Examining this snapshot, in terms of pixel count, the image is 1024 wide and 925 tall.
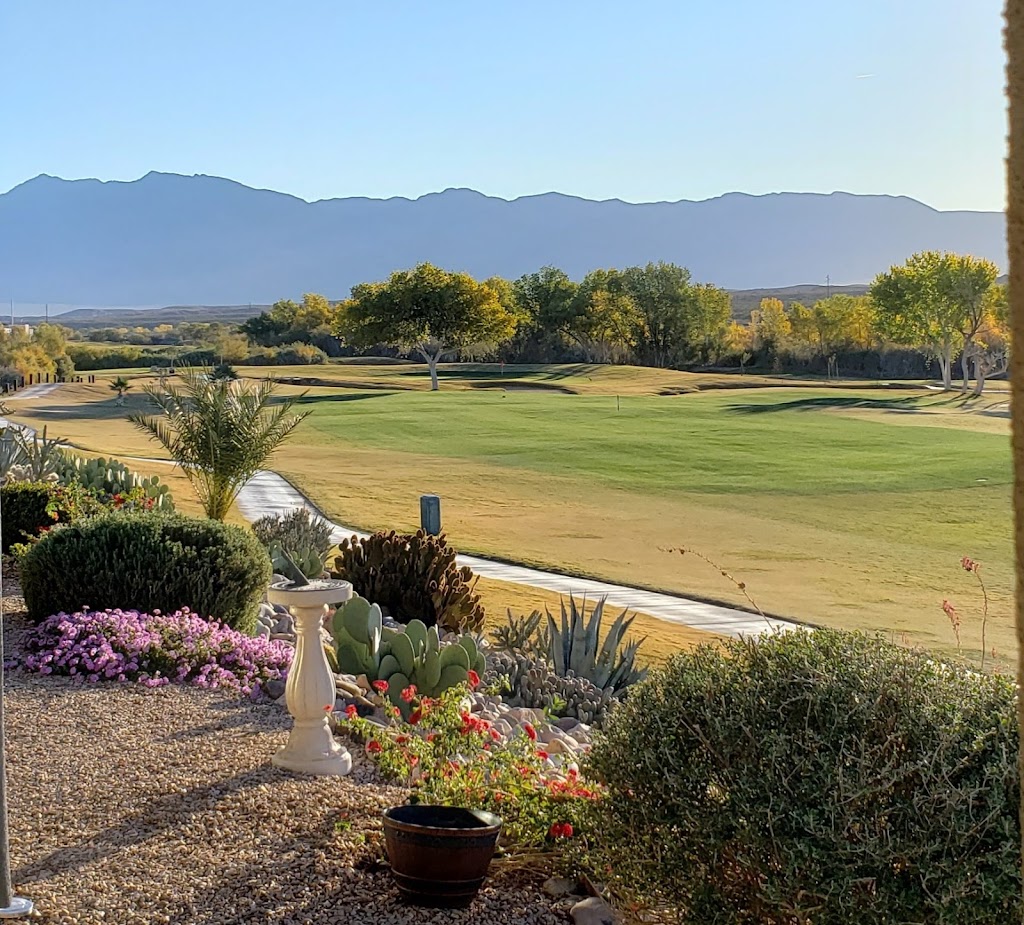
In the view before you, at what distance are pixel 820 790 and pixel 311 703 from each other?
2.82 metres

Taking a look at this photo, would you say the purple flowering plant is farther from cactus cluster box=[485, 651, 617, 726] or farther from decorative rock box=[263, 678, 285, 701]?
cactus cluster box=[485, 651, 617, 726]

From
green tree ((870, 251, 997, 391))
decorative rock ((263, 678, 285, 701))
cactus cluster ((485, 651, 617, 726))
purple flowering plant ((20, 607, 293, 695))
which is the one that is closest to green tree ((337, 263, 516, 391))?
green tree ((870, 251, 997, 391))

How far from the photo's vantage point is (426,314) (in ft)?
252

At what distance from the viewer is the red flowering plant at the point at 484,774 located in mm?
4734

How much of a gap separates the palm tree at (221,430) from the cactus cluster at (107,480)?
0.55m

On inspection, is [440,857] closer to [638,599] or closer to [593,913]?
[593,913]

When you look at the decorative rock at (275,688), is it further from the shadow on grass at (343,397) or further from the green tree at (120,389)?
the shadow on grass at (343,397)

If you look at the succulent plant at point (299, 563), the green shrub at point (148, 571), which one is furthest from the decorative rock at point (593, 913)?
the succulent plant at point (299, 563)

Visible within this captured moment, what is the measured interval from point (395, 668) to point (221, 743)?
1679mm

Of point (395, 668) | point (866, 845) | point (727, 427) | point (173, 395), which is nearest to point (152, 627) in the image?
point (395, 668)

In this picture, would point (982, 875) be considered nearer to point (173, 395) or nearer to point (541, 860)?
point (541, 860)

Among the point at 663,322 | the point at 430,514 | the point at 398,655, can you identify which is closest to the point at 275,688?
the point at 398,655

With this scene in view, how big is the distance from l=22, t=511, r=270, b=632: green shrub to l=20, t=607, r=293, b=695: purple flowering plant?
551 mm

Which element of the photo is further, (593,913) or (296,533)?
(296,533)
